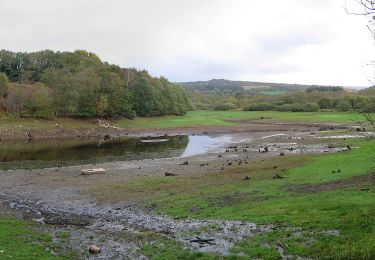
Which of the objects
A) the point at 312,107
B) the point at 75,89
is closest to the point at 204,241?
the point at 75,89

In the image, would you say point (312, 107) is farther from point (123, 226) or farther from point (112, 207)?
point (123, 226)

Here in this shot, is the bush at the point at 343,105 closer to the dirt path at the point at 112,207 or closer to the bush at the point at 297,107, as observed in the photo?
the bush at the point at 297,107

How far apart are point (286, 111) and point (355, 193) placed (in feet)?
499

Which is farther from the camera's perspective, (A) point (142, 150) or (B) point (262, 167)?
(A) point (142, 150)

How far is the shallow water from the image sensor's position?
5228 centimetres

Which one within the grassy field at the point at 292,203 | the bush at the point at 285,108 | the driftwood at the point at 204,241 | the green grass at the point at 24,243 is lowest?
the green grass at the point at 24,243

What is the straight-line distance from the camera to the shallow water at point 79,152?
52281 millimetres

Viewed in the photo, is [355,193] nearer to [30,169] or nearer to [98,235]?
[98,235]

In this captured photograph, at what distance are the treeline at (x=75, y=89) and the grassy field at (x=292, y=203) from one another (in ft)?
217

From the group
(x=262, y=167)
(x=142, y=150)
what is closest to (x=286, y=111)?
(x=142, y=150)

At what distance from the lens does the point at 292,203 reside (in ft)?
75.3

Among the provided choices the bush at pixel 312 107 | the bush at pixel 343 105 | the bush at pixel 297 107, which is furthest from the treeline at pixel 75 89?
the bush at pixel 343 105

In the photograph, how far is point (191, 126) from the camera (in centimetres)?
10856

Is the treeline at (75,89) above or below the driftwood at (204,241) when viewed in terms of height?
above
